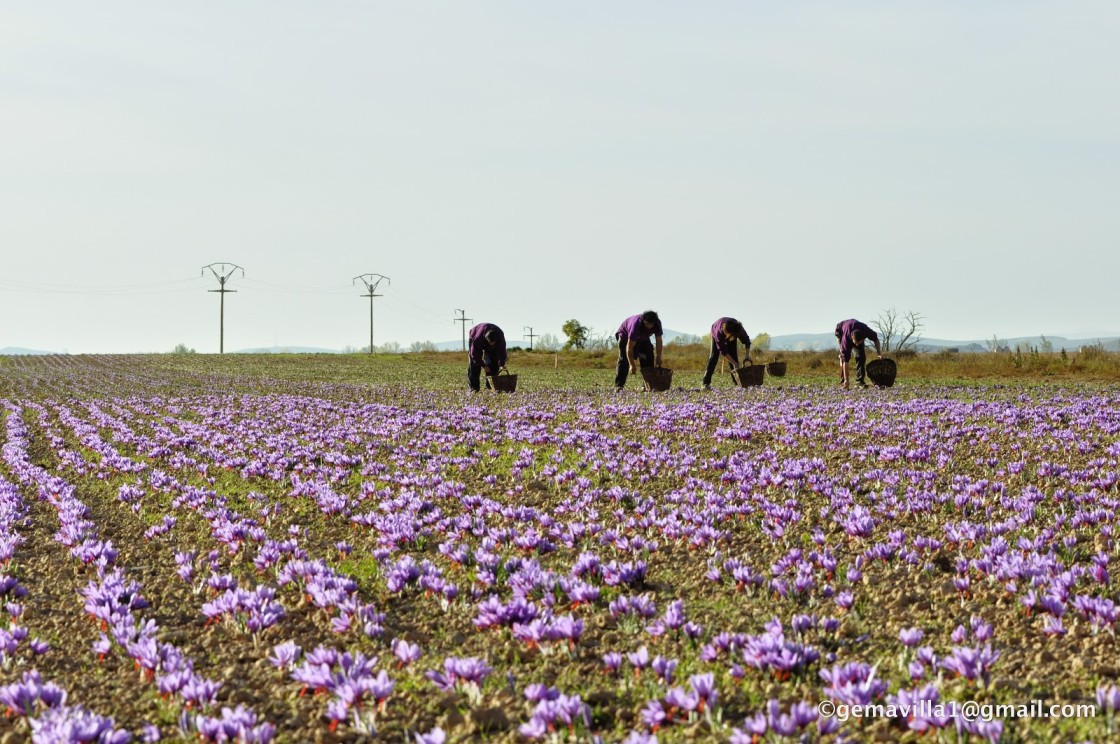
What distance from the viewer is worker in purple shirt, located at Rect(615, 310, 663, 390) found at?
21.8m

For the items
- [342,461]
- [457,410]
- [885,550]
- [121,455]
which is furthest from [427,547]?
[457,410]

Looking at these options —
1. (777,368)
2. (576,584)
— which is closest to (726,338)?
(777,368)

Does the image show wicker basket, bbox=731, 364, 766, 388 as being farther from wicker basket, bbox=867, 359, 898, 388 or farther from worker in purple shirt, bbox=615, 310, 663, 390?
wicker basket, bbox=867, 359, 898, 388

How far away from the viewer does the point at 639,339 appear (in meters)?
22.7

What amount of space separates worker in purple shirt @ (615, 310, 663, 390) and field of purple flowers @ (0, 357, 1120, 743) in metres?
6.81

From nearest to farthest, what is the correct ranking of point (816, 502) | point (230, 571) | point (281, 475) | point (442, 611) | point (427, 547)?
point (442, 611) → point (230, 571) → point (427, 547) → point (816, 502) → point (281, 475)

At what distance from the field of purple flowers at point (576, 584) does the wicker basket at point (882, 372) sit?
8.66 metres

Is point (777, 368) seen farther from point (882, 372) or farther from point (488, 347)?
point (488, 347)

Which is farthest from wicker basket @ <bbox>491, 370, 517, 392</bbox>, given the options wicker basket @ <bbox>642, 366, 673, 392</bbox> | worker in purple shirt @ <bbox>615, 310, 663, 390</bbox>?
wicker basket @ <bbox>642, 366, 673, 392</bbox>

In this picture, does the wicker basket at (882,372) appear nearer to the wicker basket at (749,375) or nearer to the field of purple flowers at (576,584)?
the wicker basket at (749,375)

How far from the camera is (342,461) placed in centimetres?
1306

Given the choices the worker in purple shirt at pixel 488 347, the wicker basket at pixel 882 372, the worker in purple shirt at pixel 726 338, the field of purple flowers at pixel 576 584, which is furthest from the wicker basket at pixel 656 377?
the field of purple flowers at pixel 576 584

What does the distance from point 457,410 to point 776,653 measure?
15499mm

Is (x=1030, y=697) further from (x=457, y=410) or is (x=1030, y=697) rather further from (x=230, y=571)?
(x=457, y=410)
